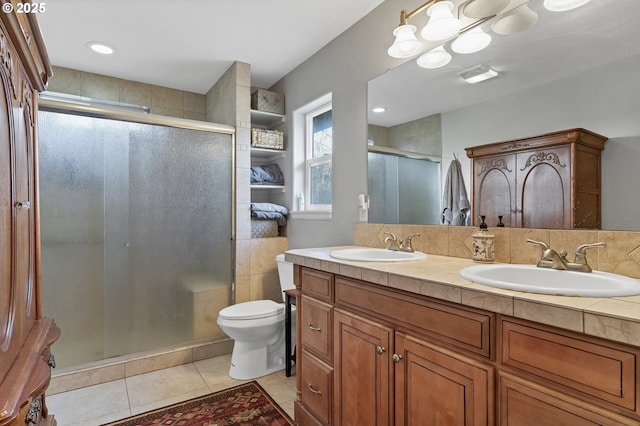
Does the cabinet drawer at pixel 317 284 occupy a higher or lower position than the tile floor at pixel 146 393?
higher

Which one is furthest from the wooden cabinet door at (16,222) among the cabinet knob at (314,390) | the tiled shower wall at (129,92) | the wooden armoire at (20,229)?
the tiled shower wall at (129,92)

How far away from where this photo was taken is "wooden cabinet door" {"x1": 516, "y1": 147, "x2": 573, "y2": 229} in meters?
1.28

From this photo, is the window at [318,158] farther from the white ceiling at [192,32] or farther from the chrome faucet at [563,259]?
the chrome faucet at [563,259]

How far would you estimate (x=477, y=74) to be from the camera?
158cm

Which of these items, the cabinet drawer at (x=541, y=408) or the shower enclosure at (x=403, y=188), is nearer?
the cabinet drawer at (x=541, y=408)

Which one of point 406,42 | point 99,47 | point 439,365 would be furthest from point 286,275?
point 99,47

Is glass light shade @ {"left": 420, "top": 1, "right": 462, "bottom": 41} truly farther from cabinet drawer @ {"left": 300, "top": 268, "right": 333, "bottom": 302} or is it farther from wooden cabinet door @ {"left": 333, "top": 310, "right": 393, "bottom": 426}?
wooden cabinet door @ {"left": 333, "top": 310, "right": 393, "bottom": 426}

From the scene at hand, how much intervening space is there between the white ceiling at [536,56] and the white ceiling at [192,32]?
69 cm

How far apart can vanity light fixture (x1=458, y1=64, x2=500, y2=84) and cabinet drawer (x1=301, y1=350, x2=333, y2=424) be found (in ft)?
5.03

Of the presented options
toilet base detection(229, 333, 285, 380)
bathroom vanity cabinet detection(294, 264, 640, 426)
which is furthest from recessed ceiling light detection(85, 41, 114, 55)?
toilet base detection(229, 333, 285, 380)

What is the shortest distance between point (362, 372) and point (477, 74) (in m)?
1.45

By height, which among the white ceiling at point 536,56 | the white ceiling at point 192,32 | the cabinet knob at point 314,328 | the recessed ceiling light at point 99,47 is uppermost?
the white ceiling at point 192,32

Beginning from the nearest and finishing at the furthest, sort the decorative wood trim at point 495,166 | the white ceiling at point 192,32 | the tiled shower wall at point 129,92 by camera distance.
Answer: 1. the decorative wood trim at point 495,166
2. the white ceiling at point 192,32
3. the tiled shower wall at point 129,92

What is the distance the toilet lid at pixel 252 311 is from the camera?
2.27m
